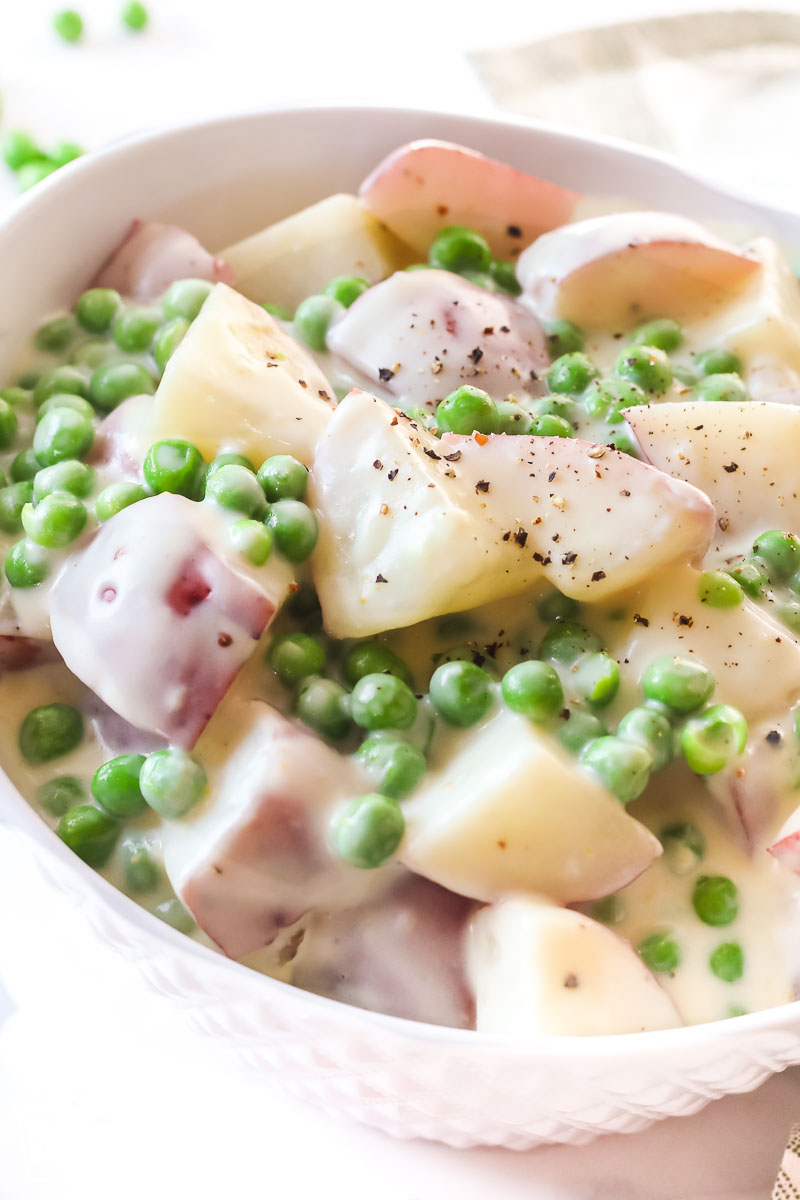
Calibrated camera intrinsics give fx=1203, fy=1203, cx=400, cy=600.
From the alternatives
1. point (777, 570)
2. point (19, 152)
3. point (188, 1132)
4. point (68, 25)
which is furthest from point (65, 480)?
point (68, 25)

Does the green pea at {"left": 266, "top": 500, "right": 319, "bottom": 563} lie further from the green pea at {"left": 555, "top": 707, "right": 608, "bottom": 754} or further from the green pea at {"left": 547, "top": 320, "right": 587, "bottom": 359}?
the green pea at {"left": 547, "top": 320, "right": 587, "bottom": 359}

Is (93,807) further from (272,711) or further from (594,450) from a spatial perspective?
(594,450)

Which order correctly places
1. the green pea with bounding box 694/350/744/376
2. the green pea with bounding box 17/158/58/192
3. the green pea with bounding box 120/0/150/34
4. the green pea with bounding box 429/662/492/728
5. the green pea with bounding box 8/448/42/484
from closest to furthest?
the green pea with bounding box 429/662/492/728 < the green pea with bounding box 8/448/42/484 < the green pea with bounding box 694/350/744/376 < the green pea with bounding box 17/158/58/192 < the green pea with bounding box 120/0/150/34

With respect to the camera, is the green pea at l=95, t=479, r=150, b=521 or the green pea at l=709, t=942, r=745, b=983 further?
the green pea at l=95, t=479, r=150, b=521

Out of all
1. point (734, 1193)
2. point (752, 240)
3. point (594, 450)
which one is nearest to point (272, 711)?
point (594, 450)

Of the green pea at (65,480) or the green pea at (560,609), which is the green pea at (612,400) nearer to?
the green pea at (560,609)

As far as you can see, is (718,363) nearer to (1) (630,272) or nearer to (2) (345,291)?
(1) (630,272)

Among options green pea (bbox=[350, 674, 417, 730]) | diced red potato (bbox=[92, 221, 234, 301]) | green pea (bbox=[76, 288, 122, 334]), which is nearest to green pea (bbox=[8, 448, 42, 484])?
green pea (bbox=[76, 288, 122, 334])
